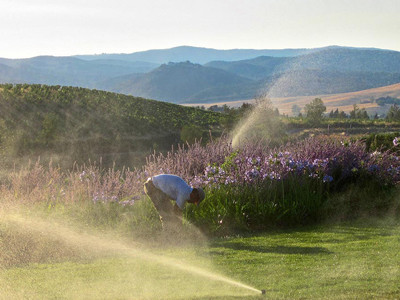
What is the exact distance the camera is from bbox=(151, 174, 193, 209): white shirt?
6.61 metres

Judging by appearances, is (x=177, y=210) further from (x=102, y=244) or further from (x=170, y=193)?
(x=102, y=244)

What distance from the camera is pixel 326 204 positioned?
8.84m

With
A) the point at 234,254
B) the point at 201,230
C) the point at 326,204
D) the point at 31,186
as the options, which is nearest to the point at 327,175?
the point at 326,204

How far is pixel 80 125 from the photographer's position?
36906mm

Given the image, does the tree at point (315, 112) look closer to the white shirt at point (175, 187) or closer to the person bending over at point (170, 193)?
the person bending over at point (170, 193)

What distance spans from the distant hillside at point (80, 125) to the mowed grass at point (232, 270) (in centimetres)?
2321

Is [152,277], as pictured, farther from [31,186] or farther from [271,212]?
[31,186]

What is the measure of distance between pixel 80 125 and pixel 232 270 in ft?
109

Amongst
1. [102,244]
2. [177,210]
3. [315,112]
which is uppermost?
[315,112]

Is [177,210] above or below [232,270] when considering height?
above

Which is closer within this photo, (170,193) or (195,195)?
(195,195)

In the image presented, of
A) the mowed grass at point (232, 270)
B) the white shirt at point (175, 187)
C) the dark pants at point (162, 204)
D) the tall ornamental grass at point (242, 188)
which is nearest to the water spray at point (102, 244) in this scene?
the mowed grass at point (232, 270)

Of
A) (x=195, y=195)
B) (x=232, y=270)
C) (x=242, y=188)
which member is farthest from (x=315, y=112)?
(x=232, y=270)

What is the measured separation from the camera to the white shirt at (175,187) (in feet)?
21.7
